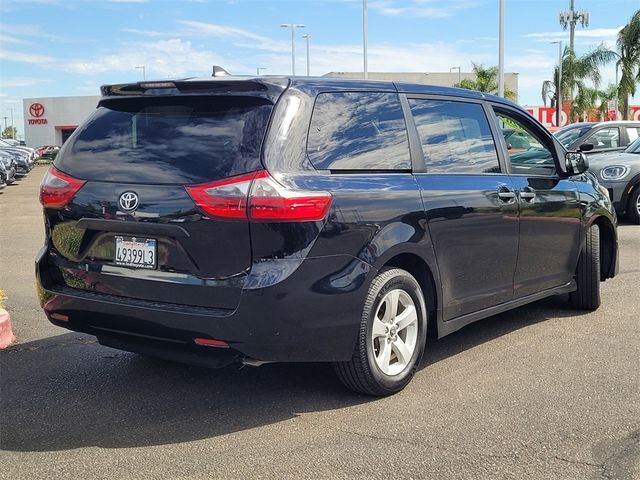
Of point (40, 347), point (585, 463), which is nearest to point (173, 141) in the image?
point (40, 347)

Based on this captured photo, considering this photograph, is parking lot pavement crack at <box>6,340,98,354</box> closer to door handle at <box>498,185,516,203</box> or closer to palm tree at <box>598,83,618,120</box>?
door handle at <box>498,185,516,203</box>

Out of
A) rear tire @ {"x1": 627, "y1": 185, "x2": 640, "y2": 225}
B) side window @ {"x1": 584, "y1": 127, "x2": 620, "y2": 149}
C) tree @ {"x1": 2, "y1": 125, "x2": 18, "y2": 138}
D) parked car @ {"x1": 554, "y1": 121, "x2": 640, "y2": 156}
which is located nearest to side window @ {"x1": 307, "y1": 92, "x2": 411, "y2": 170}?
rear tire @ {"x1": 627, "y1": 185, "x2": 640, "y2": 225}

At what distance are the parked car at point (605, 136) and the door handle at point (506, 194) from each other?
9.25m

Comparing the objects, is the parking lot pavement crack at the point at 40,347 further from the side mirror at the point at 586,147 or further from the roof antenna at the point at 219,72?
the side mirror at the point at 586,147

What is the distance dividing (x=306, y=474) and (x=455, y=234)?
195 centimetres

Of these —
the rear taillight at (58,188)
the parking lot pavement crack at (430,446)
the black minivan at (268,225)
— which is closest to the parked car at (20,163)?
the rear taillight at (58,188)

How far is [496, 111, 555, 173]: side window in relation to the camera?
17.8ft

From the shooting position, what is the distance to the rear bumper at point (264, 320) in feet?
11.9

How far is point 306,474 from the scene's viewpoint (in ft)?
10.8

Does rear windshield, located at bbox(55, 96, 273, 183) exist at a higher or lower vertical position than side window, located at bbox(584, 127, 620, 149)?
Result: lower

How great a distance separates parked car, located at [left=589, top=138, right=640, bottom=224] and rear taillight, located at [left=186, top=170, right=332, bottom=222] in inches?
392

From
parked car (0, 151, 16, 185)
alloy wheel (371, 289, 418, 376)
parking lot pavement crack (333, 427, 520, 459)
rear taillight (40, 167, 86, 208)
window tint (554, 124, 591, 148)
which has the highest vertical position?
window tint (554, 124, 591, 148)

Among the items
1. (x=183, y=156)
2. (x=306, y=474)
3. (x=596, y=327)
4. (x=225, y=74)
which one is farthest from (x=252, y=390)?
(x=596, y=327)

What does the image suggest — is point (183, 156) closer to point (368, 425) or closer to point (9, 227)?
point (368, 425)
